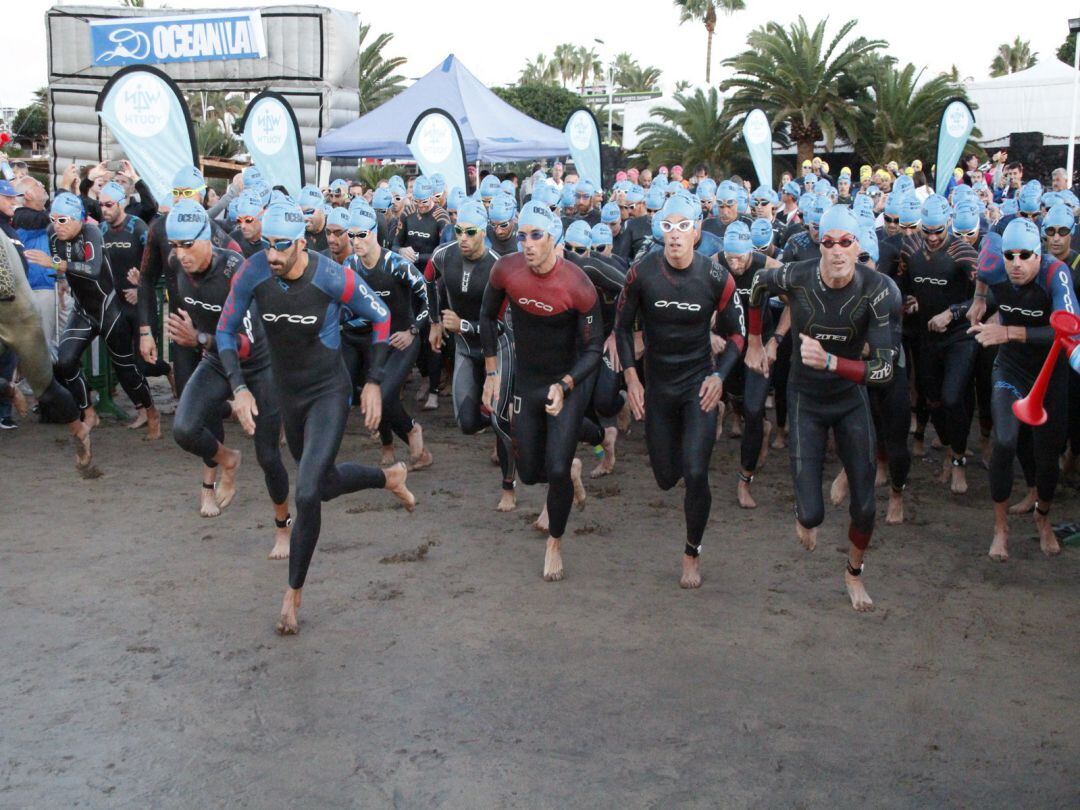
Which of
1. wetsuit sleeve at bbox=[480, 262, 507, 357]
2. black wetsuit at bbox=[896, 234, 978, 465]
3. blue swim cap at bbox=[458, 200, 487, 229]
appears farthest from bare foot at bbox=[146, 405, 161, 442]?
black wetsuit at bbox=[896, 234, 978, 465]

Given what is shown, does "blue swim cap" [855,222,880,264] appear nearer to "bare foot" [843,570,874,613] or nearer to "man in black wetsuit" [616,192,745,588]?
"man in black wetsuit" [616,192,745,588]

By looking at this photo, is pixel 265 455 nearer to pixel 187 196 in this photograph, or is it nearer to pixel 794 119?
pixel 187 196

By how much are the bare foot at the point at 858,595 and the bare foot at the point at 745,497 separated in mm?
1880

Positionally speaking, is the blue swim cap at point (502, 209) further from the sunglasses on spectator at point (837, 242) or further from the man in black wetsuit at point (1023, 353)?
the man in black wetsuit at point (1023, 353)

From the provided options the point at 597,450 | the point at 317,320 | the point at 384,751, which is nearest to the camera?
the point at 384,751

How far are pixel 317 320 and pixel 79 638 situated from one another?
76.6 inches

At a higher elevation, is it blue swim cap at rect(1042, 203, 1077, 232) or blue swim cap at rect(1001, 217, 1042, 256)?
blue swim cap at rect(1042, 203, 1077, 232)

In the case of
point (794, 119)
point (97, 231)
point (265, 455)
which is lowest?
point (265, 455)

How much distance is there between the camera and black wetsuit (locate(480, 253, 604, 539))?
619 cm

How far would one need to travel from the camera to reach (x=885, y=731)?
431 centimetres

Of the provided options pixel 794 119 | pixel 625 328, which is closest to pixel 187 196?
pixel 625 328

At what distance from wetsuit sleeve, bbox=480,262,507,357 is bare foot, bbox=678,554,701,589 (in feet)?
5.62

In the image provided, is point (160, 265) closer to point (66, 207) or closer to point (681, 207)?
point (66, 207)

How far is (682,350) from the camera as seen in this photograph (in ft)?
20.5
